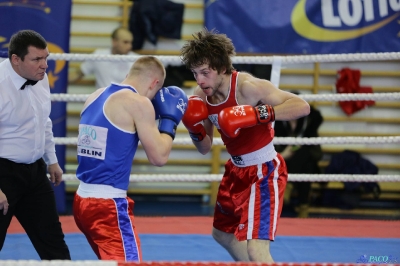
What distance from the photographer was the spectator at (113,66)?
542 cm

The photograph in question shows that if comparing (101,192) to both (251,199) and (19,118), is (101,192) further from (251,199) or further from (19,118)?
(251,199)

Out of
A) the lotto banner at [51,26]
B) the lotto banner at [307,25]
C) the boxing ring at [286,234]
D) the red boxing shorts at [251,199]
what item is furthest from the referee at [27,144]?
the lotto banner at [307,25]

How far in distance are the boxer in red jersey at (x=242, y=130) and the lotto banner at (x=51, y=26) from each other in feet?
7.48

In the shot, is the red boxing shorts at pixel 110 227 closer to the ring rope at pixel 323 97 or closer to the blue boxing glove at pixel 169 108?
the blue boxing glove at pixel 169 108

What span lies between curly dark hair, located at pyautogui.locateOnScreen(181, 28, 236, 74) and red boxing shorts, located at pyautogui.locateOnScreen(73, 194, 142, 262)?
2.64 ft

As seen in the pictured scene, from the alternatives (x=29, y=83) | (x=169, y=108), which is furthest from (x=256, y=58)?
(x=29, y=83)

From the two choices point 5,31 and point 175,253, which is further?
point 5,31

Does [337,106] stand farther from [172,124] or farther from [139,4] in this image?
[172,124]

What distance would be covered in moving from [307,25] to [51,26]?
2.27 m

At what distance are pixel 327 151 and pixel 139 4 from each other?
2400mm

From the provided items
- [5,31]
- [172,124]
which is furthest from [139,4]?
[172,124]

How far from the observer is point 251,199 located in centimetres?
302

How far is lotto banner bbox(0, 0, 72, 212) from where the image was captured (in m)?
5.02

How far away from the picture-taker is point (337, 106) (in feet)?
20.9
